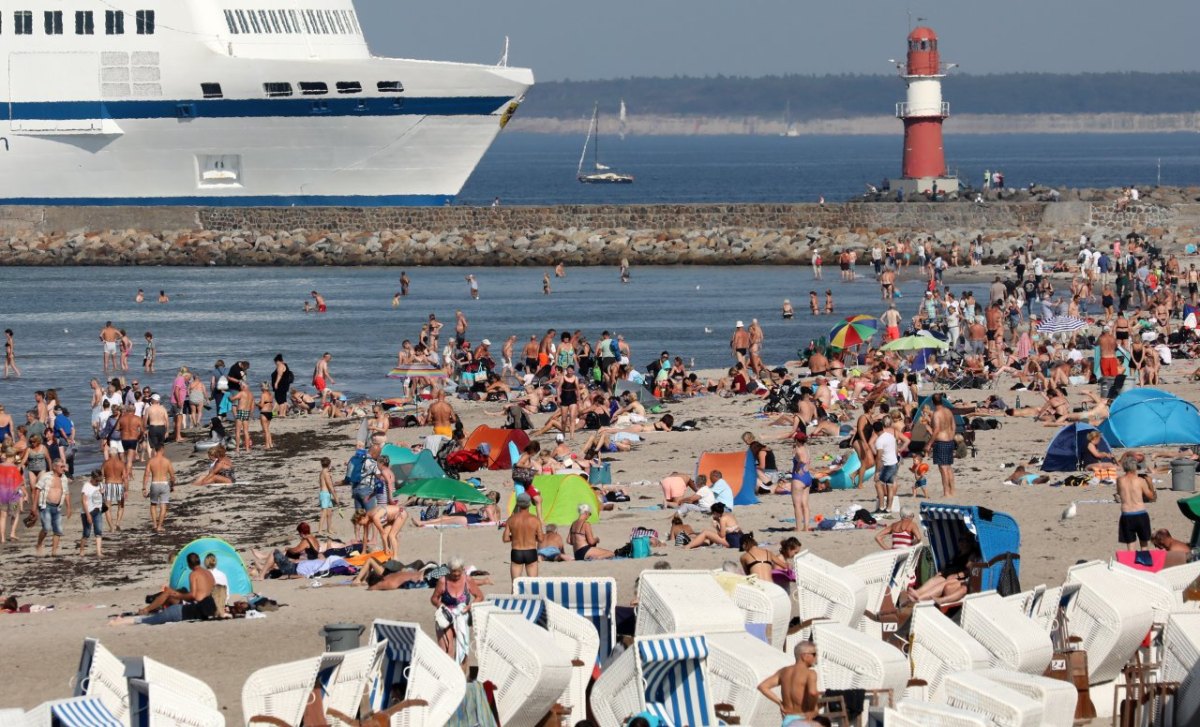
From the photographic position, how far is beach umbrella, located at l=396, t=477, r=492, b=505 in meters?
15.1

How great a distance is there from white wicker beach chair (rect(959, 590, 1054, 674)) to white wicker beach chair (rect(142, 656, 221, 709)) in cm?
392

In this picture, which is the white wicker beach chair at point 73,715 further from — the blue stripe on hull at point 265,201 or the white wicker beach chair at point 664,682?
the blue stripe on hull at point 265,201

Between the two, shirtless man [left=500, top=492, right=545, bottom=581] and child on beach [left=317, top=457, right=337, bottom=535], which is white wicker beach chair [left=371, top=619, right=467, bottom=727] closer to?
shirtless man [left=500, top=492, right=545, bottom=581]

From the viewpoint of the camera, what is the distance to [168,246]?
169 feet

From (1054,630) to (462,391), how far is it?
52.2ft

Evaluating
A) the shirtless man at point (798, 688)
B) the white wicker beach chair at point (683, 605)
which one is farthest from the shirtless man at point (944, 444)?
the shirtless man at point (798, 688)

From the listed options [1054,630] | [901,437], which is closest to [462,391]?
[901,437]

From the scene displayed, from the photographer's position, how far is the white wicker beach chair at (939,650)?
9.50 m

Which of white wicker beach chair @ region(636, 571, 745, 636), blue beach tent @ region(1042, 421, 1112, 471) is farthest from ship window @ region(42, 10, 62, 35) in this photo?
white wicker beach chair @ region(636, 571, 745, 636)

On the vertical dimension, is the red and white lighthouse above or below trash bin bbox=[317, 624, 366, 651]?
above

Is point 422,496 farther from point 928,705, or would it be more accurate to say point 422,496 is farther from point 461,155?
point 461,155

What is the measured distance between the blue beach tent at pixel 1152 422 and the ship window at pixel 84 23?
38254 millimetres

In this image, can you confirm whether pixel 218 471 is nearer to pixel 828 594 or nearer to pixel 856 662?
pixel 828 594

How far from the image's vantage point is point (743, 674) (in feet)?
30.7
